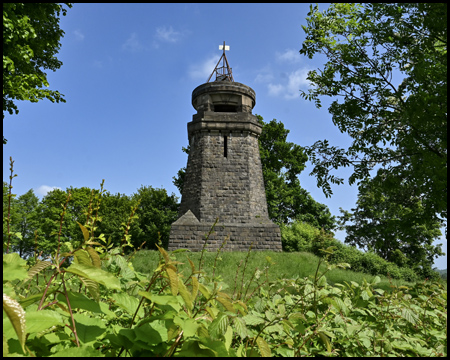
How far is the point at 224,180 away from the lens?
15.6 metres

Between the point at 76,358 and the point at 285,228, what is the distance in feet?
63.3

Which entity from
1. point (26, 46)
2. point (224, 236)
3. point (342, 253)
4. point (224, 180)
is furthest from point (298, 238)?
point (26, 46)

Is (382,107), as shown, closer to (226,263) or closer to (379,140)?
(379,140)

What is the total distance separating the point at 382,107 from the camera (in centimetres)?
855

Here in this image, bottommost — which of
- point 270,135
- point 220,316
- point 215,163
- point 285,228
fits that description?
point 220,316

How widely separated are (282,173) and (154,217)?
35.5 feet

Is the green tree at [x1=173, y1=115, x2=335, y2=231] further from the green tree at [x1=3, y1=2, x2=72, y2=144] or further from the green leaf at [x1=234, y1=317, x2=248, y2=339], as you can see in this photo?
the green leaf at [x1=234, y1=317, x2=248, y2=339]

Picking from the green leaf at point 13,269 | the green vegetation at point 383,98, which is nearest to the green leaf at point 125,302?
the green leaf at point 13,269

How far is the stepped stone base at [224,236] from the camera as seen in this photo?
46.9ft

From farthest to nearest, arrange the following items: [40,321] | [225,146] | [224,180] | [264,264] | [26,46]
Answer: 1. [225,146]
2. [224,180]
3. [264,264]
4. [26,46]
5. [40,321]

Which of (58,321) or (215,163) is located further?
(215,163)

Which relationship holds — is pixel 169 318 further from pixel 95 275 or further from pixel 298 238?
pixel 298 238

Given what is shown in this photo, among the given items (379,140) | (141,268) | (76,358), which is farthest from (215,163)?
(76,358)

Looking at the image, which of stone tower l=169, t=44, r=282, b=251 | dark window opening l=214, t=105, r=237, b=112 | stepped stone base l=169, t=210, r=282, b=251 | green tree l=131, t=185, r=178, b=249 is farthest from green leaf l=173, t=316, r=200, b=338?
green tree l=131, t=185, r=178, b=249
